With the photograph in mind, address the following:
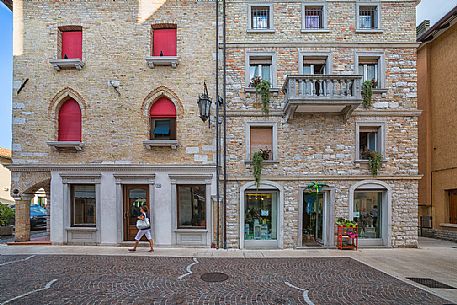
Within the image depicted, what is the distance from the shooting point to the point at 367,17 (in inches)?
485

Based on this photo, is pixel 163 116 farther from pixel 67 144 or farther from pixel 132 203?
pixel 67 144

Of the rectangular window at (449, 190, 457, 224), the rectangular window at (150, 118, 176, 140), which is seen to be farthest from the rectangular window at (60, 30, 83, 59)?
the rectangular window at (449, 190, 457, 224)

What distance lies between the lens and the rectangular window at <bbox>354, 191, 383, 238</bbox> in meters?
12.0

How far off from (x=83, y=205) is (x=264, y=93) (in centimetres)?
883

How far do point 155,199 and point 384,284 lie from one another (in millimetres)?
8262

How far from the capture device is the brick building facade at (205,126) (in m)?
11.7

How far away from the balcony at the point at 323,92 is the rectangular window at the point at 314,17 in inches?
109

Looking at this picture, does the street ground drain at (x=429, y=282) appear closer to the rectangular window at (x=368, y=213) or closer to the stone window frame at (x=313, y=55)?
the rectangular window at (x=368, y=213)

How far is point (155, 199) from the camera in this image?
11648mm

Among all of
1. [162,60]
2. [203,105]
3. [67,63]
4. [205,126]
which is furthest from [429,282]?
[67,63]

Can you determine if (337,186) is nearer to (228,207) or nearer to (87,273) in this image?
(228,207)

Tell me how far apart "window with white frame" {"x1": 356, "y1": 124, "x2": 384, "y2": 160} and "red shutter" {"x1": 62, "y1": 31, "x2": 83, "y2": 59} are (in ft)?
40.2

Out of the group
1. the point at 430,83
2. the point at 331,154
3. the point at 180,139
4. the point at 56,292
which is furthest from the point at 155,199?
the point at 430,83

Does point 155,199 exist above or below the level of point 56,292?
above
